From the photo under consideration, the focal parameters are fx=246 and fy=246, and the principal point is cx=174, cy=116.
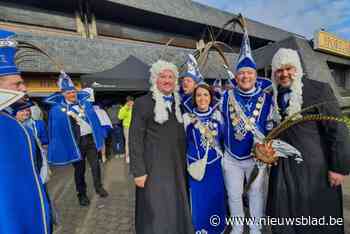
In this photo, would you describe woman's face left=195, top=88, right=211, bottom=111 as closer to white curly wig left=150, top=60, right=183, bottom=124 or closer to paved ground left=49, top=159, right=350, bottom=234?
white curly wig left=150, top=60, right=183, bottom=124

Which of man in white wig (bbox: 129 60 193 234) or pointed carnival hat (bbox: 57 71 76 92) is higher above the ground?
pointed carnival hat (bbox: 57 71 76 92)

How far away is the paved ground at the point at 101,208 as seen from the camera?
3529 mm

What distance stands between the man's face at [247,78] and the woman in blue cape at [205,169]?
0.46 meters

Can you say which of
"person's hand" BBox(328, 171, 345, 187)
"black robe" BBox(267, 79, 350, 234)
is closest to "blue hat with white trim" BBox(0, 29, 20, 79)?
"black robe" BBox(267, 79, 350, 234)

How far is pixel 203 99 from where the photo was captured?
2979 millimetres

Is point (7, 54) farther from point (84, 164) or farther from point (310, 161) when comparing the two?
point (84, 164)

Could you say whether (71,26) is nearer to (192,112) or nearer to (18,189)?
(192,112)

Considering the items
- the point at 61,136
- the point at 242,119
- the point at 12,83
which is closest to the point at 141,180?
the point at 242,119

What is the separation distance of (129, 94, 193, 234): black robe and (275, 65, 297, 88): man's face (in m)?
1.18

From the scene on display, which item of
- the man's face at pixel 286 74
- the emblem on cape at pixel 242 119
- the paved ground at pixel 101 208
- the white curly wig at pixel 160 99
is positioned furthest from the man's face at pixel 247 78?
the paved ground at pixel 101 208

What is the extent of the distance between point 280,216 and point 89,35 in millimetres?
11517

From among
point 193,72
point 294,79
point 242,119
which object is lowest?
point 242,119

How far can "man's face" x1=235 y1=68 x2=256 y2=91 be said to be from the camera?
2701 millimetres

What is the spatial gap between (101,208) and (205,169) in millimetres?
2276
